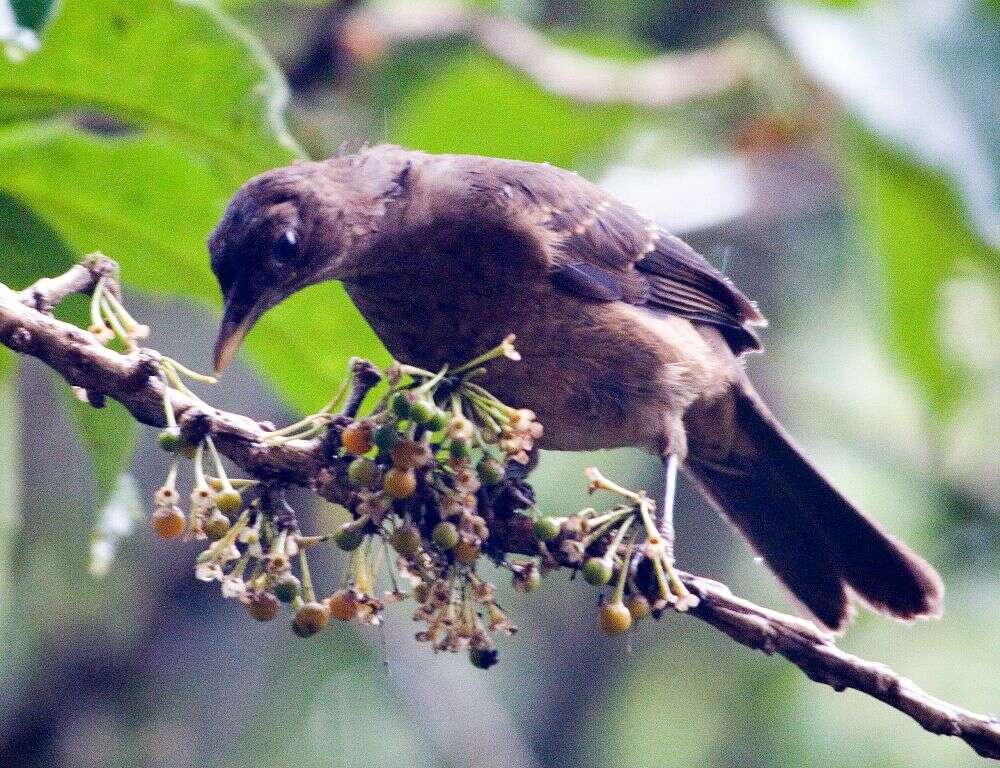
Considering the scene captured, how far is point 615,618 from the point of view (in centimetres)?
217

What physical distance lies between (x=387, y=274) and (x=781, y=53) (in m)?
3.89

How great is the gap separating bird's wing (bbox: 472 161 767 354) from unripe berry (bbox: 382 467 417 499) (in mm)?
1180

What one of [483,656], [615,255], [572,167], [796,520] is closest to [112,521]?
[483,656]

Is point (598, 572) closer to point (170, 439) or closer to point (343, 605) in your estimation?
point (343, 605)

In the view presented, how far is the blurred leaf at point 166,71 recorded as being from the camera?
2623mm

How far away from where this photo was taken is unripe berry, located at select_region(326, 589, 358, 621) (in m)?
2.12

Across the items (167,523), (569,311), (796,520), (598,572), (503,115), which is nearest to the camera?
(167,523)

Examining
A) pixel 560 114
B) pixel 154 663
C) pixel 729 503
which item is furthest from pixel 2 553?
pixel 560 114

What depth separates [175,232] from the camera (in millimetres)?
2844

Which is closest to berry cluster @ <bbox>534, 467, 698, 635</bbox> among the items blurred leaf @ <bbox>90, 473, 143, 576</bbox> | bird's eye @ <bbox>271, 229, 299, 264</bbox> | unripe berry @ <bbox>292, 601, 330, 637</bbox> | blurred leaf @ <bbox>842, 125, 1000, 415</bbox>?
unripe berry @ <bbox>292, 601, 330, 637</bbox>

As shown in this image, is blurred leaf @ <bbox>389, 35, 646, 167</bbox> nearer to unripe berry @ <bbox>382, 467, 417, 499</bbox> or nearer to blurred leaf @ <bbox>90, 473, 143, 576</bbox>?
blurred leaf @ <bbox>90, 473, 143, 576</bbox>

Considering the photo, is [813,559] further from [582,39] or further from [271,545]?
[582,39]

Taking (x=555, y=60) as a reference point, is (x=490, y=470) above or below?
above

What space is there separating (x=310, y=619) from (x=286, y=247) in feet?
2.88
